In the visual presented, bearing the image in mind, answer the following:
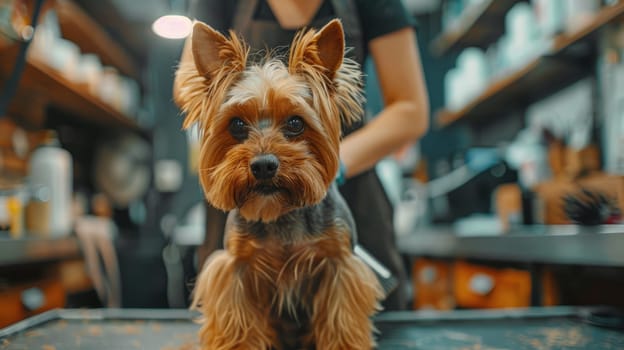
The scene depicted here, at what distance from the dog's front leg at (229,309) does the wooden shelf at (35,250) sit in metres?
0.82

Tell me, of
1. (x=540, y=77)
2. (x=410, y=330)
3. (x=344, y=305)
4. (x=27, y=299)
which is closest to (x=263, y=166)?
(x=344, y=305)

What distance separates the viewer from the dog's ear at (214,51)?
587 mm

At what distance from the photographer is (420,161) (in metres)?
2.93

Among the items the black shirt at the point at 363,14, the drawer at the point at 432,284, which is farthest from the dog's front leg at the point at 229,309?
the drawer at the point at 432,284

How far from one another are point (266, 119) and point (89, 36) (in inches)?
53.2

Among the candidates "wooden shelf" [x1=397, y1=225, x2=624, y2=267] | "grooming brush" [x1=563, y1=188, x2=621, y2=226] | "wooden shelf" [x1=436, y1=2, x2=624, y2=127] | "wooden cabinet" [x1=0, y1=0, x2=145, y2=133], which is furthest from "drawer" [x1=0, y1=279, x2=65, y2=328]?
"wooden shelf" [x1=436, y1=2, x2=624, y2=127]

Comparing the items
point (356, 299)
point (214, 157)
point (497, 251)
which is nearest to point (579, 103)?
point (497, 251)

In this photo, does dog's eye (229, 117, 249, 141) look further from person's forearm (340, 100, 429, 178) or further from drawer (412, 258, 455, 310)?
drawer (412, 258, 455, 310)

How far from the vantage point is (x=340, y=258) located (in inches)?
27.8

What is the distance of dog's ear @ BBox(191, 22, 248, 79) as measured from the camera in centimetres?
59

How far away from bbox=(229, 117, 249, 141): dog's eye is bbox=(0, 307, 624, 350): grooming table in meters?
0.36

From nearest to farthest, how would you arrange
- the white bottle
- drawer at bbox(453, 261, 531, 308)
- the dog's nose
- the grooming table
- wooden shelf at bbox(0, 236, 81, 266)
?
the dog's nose < the grooming table < wooden shelf at bbox(0, 236, 81, 266) < the white bottle < drawer at bbox(453, 261, 531, 308)

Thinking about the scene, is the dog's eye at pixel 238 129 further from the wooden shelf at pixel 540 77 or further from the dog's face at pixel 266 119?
the wooden shelf at pixel 540 77

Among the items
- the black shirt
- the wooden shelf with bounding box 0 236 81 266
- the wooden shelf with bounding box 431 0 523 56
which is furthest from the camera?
the wooden shelf with bounding box 431 0 523 56
